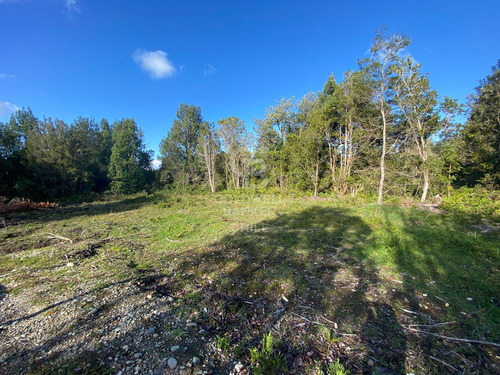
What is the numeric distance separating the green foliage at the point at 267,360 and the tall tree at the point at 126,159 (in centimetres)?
2506

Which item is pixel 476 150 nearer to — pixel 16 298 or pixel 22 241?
pixel 16 298

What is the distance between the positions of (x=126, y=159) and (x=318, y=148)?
22.7 m

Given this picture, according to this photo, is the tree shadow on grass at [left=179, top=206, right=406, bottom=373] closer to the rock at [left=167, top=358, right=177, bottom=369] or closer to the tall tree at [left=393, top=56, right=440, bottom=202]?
the rock at [left=167, top=358, right=177, bottom=369]

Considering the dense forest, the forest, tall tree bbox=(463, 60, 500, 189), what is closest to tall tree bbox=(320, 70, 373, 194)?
the dense forest

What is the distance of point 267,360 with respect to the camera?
77.5 inches

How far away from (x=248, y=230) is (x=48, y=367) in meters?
5.29

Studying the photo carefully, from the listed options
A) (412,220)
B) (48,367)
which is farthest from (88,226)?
(412,220)

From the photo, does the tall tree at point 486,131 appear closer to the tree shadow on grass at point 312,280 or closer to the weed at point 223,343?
the tree shadow on grass at point 312,280

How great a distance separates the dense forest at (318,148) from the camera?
11.0 m

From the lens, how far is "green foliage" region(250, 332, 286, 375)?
1.88m

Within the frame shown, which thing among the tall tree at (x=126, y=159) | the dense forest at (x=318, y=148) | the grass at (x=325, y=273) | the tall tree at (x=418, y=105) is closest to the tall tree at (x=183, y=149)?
the dense forest at (x=318, y=148)

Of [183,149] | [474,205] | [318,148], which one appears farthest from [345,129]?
[183,149]

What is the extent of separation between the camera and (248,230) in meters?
6.80

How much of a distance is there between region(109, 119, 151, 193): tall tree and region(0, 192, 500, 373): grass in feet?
55.8
